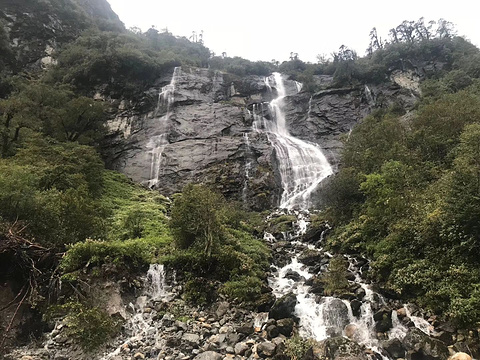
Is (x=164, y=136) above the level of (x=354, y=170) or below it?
above

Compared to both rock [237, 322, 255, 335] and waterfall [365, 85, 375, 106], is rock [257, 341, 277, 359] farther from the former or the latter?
waterfall [365, 85, 375, 106]

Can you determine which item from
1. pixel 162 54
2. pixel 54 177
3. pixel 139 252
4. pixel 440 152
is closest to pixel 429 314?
pixel 139 252

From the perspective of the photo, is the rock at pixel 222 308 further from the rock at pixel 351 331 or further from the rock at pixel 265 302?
the rock at pixel 351 331

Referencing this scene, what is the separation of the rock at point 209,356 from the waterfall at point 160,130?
19.2 m

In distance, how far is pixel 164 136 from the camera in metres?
29.9

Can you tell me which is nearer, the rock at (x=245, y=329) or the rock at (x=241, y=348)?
the rock at (x=241, y=348)

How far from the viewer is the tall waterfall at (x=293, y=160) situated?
24.6m

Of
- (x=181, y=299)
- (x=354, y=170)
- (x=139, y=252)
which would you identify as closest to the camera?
(x=181, y=299)

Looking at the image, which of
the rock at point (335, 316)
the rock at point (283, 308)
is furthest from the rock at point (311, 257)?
the rock at point (283, 308)

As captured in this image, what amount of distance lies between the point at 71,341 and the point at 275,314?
5366 millimetres

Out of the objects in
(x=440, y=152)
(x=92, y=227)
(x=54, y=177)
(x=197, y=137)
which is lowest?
(x=92, y=227)

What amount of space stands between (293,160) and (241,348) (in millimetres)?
21545

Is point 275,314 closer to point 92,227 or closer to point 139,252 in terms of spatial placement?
point 139,252

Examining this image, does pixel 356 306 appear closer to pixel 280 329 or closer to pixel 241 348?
Result: pixel 280 329
